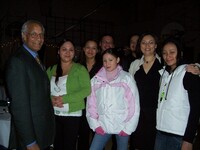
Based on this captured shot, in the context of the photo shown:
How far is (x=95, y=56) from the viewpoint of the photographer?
3.31m

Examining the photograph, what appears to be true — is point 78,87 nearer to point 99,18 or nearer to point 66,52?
point 66,52

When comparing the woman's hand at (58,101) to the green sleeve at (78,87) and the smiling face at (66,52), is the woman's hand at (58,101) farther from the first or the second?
the smiling face at (66,52)

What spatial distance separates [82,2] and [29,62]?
973 centimetres

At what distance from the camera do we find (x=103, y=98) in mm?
2566

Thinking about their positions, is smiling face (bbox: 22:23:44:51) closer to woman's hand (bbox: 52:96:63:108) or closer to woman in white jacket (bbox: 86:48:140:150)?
woman's hand (bbox: 52:96:63:108)

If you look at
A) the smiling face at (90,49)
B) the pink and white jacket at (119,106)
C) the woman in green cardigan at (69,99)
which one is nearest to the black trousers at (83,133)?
the woman in green cardigan at (69,99)

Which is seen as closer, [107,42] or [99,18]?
[107,42]

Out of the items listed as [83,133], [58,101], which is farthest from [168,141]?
[83,133]

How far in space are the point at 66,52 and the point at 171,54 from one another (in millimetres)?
1113

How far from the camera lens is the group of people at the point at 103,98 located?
189cm

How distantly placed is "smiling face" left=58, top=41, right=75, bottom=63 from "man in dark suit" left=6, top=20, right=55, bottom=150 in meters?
0.65

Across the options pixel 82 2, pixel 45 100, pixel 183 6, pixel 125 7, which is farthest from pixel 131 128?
pixel 125 7

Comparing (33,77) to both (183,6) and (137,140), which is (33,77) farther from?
(183,6)

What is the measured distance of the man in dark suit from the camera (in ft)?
5.91
